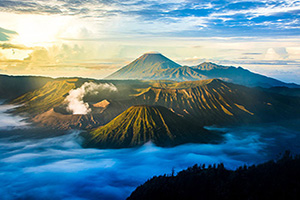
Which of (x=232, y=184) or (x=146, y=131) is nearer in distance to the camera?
(x=232, y=184)

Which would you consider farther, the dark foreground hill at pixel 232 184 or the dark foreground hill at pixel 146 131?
the dark foreground hill at pixel 146 131

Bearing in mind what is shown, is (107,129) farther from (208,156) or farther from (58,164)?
(208,156)

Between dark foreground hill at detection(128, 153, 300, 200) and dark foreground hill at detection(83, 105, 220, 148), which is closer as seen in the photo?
dark foreground hill at detection(128, 153, 300, 200)

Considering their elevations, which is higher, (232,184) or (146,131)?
(146,131)
